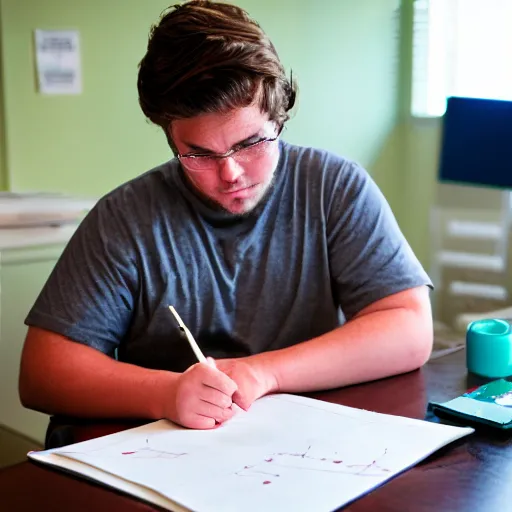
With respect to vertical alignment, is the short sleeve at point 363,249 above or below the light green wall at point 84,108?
below

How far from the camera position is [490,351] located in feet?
4.46

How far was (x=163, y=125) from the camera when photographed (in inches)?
56.3

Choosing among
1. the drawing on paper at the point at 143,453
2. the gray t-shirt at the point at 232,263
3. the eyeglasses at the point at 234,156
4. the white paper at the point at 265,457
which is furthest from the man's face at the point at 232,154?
the drawing on paper at the point at 143,453

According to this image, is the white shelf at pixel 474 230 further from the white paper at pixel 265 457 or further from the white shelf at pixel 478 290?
the white paper at pixel 265 457

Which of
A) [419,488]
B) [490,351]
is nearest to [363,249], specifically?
[490,351]

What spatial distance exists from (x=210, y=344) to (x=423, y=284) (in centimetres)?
39

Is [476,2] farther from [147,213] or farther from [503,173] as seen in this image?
[147,213]

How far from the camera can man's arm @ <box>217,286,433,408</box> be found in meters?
1.30

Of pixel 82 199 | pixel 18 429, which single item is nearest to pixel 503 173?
pixel 82 199

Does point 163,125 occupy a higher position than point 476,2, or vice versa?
point 476,2

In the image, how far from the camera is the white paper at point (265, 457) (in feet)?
3.07

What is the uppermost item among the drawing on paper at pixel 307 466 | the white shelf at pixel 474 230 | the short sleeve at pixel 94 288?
the short sleeve at pixel 94 288

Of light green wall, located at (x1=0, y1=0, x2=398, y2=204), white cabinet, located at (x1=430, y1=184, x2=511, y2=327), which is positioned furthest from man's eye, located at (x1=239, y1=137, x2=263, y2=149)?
white cabinet, located at (x1=430, y1=184, x2=511, y2=327)

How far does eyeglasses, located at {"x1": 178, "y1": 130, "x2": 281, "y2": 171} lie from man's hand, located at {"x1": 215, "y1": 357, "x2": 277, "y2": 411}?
1.04 ft
